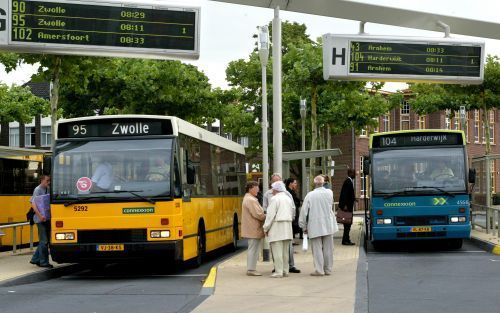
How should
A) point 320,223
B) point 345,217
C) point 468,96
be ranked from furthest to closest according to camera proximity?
point 468,96
point 345,217
point 320,223

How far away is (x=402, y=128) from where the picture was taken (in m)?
77.2

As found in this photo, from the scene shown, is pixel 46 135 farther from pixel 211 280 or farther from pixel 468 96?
pixel 211 280

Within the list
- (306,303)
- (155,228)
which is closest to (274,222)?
(155,228)

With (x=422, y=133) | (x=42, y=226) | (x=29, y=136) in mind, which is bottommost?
(x=42, y=226)

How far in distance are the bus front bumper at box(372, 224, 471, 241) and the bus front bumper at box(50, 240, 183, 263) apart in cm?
654

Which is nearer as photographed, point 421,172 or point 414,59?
point 414,59

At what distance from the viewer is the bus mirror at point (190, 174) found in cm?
1751

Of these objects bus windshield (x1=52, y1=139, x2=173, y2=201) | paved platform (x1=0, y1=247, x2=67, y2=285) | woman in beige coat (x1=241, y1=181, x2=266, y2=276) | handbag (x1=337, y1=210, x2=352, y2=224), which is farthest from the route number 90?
handbag (x1=337, y1=210, x2=352, y2=224)

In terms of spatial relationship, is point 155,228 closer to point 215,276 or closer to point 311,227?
point 215,276

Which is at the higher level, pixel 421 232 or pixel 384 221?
pixel 384 221

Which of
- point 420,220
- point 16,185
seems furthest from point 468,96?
point 16,185

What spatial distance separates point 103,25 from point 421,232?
31.5 feet

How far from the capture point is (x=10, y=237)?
25.0m

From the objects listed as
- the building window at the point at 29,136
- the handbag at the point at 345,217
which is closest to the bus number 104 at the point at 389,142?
the handbag at the point at 345,217
